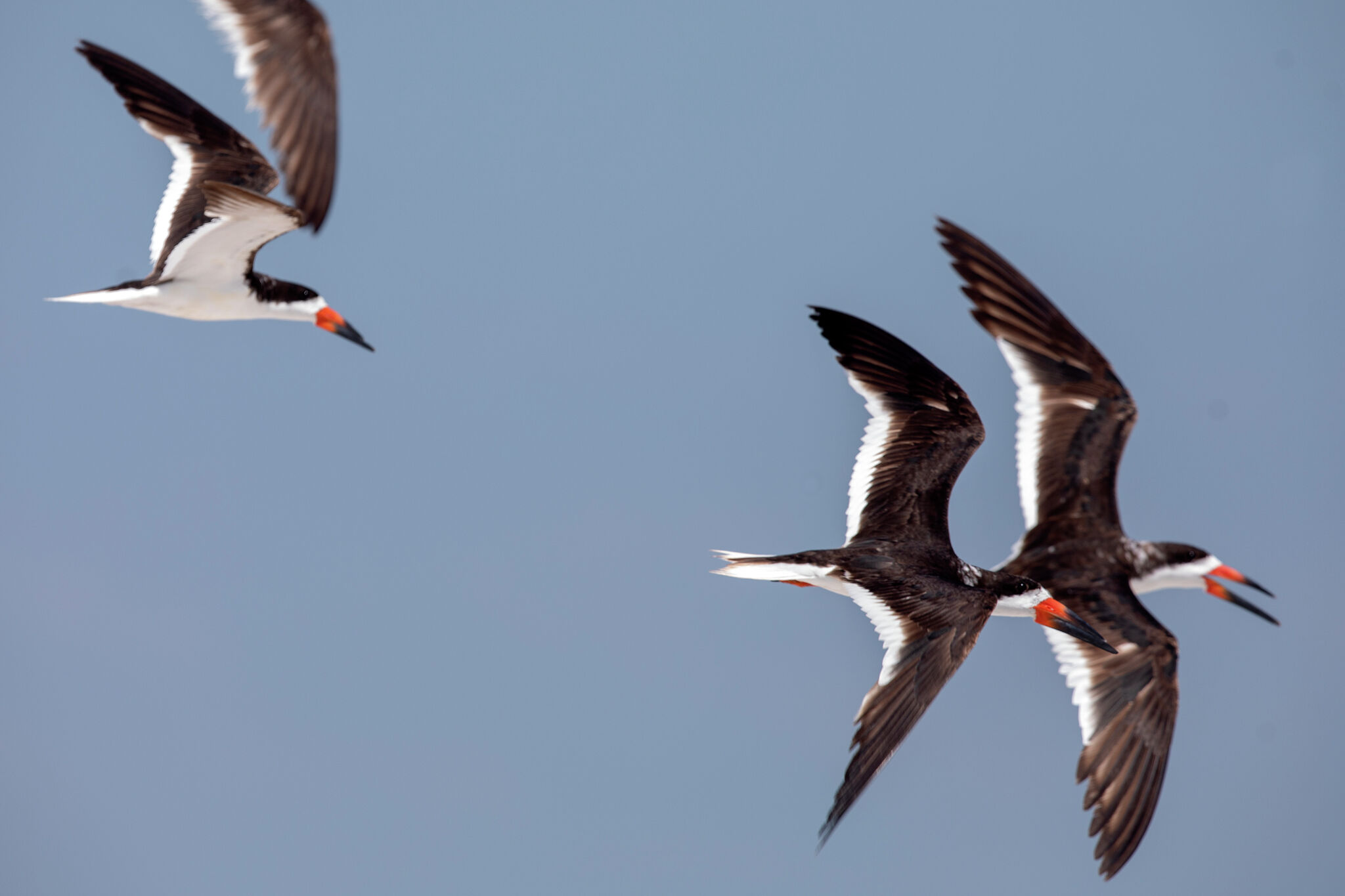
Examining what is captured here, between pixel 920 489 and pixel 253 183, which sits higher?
pixel 253 183

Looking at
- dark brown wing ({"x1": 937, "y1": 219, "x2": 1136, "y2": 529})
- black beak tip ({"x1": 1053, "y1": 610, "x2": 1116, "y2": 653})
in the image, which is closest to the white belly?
dark brown wing ({"x1": 937, "y1": 219, "x2": 1136, "y2": 529})

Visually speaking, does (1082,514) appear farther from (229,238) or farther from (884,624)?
(229,238)

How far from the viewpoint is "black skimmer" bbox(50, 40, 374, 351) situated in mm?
12602

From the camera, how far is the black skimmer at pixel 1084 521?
1445cm

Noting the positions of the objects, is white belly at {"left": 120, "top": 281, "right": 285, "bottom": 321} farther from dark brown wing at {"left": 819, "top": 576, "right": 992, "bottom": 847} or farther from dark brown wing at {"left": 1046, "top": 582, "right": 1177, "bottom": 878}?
dark brown wing at {"left": 1046, "top": 582, "right": 1177, "bottom": 878}

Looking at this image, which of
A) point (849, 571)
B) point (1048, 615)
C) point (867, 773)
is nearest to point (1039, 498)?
point (1048, 615)

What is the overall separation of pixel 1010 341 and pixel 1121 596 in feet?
9.14

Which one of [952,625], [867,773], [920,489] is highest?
[920,489]

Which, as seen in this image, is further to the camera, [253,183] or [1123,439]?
[1123,439]

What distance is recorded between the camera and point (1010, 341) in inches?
597

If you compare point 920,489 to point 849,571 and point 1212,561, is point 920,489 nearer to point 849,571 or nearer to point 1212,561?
point 849,571

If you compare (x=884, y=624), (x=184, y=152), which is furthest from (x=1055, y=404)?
(x=184, y=152)

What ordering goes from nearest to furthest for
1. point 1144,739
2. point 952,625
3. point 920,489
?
point 952,625
point 920,489
point 1144,739

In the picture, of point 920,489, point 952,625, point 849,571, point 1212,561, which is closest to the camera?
point 952,625
